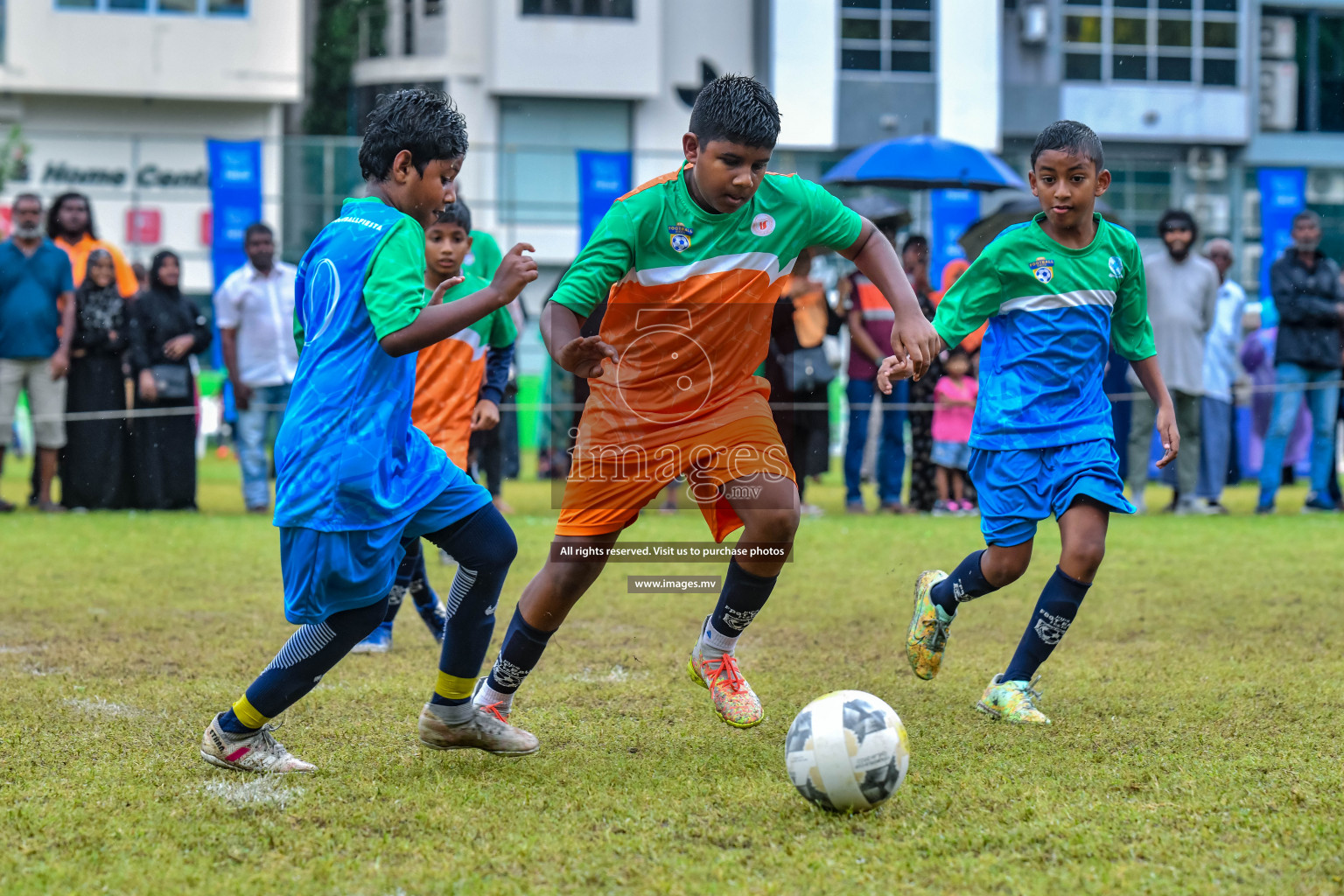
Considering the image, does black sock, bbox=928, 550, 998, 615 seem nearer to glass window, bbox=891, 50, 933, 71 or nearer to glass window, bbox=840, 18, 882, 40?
glass window, bbox=840, 18, 882, 40

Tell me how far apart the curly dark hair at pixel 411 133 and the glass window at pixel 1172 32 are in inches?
1142

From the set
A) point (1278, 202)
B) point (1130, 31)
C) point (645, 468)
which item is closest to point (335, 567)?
point (645, 468)

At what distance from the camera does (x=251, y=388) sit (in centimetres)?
1116

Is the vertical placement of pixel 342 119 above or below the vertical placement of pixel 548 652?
above

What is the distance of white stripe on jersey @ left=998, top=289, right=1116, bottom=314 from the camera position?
484 cm

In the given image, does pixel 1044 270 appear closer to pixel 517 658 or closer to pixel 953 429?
pixel 517 658

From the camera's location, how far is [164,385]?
11.4 metres

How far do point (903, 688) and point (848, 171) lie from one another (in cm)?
794

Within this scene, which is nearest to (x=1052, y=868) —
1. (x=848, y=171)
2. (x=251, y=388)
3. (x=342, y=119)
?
(x=251, y=388)

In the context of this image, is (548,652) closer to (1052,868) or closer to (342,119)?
(1052,868)

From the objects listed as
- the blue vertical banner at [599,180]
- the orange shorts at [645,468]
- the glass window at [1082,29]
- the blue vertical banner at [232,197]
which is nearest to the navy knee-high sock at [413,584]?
the orange shorts at [645,468]

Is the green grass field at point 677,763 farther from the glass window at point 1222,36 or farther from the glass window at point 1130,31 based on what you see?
the glass window at point 1222,36

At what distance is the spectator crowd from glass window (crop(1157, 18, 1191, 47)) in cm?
1963

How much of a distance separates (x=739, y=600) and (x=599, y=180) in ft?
38.4
